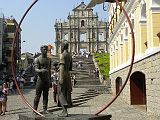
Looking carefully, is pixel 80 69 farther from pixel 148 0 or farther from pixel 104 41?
pixel 104 41

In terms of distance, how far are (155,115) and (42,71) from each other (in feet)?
20.2

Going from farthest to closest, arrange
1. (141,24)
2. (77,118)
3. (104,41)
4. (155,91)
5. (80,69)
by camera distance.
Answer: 1. (104,41)
2. (80,69)
3. (141,24)
4. (155,91)
5. (77,118)

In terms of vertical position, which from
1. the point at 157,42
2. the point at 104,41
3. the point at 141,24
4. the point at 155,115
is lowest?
the point at 155,115

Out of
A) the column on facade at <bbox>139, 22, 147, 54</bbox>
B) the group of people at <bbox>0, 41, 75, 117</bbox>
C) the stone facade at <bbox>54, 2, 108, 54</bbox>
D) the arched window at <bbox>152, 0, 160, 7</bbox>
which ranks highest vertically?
the stone facade at <bbox>54, 2, 108, 54</bbox>

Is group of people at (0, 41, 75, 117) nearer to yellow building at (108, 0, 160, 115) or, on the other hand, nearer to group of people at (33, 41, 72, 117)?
group of people at (33, 41, 72, 117)

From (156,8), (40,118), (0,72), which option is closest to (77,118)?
(40,118)

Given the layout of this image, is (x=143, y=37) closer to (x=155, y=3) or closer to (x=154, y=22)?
(x=154, y=22)

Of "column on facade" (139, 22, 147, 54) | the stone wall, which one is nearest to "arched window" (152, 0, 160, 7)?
the stone wall

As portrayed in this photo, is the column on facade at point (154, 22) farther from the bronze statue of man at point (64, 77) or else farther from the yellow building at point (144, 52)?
the bronze statue of man at point (64, 77)

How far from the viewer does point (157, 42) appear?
1662 cm

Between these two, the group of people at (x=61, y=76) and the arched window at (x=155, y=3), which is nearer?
the group of people at (x=61, y=76)

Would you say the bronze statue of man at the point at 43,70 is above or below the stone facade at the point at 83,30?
below

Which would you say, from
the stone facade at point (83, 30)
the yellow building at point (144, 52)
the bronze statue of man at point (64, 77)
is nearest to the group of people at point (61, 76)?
the bronze statue of man at point (64, 77)

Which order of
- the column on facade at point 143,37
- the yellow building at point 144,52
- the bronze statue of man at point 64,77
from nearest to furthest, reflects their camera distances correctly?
the bronze statue of man at point 64,77 < the yellow building at point 144,52 < the column on facade at point 143,37
